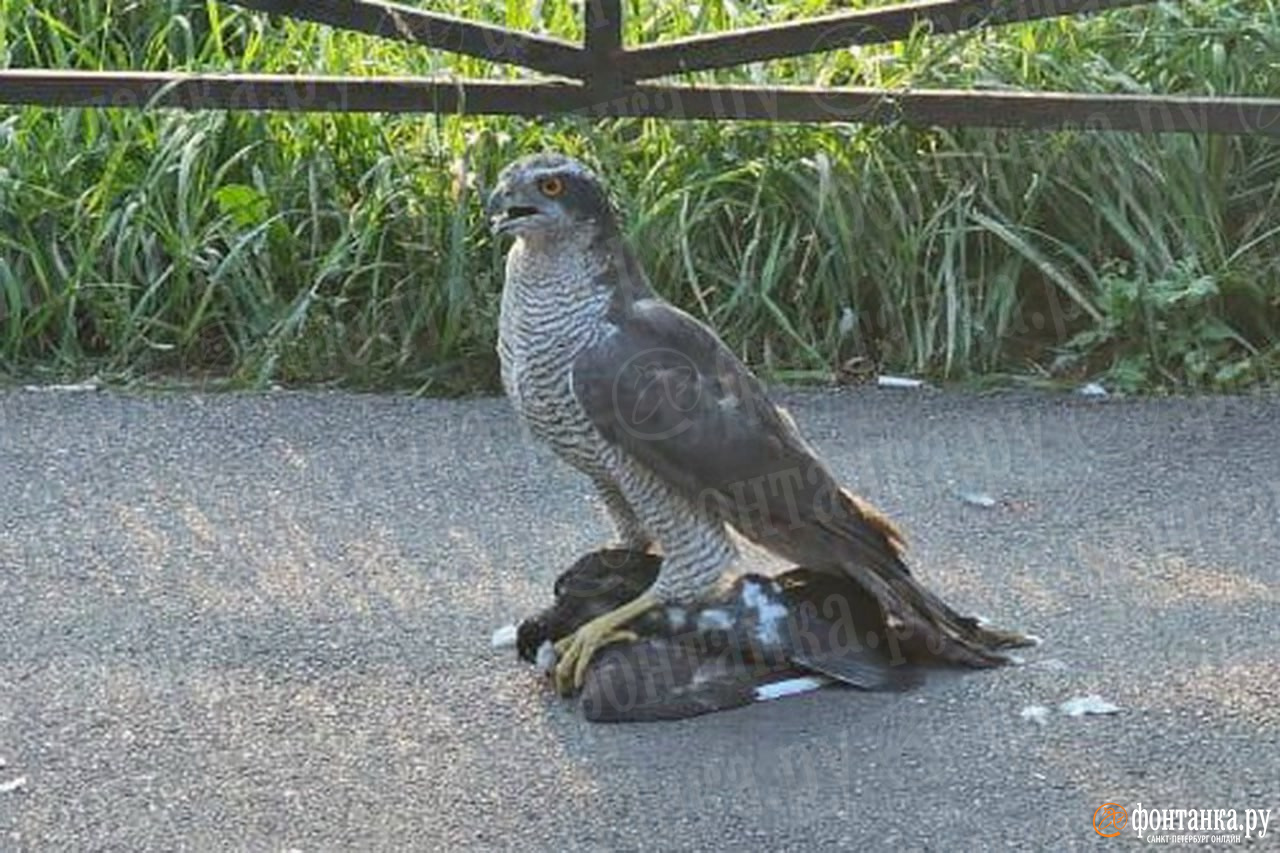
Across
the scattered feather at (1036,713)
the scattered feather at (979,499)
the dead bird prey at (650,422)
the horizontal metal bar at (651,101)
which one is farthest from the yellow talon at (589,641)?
the horizontal metal bar at (651,101)

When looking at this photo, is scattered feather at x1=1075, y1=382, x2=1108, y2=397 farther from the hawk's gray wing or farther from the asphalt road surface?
the hawk's gray wing

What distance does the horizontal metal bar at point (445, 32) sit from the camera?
802cm

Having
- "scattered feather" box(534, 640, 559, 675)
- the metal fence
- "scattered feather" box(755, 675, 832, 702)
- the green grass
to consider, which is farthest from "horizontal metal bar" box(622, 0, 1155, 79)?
"scattered feather" box(755, 675, 832, 702)

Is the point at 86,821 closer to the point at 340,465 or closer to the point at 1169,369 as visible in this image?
the point at 340,465

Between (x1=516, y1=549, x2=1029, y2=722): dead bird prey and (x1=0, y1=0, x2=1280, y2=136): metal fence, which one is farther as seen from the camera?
(x1=0, y1=0, x2=1280, y2=136): metal fence

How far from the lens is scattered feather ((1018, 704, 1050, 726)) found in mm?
5629

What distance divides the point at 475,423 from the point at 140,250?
1.22 meters

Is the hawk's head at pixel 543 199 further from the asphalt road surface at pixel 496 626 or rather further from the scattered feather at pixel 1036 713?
the scattered feather at pixel 1036 713

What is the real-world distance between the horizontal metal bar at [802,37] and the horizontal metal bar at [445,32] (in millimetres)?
188

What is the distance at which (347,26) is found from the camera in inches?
320

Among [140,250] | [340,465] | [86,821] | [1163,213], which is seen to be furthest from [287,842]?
[1163,213]

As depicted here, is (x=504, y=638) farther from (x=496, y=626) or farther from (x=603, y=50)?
(x=603, y=50)

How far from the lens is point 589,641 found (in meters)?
5.72

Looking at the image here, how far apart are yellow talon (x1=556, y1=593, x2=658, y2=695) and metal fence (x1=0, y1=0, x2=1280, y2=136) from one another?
254 cm
